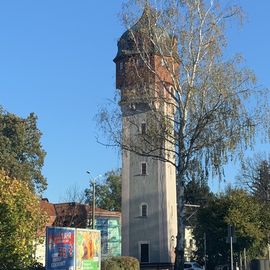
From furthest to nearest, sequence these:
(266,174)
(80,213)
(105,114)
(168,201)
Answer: (80,213)
(266,174)
(168,201)
(105,114)

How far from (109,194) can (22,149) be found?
3557 cm

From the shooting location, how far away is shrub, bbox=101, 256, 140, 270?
114ft

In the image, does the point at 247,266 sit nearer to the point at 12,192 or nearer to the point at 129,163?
the point at 129,163

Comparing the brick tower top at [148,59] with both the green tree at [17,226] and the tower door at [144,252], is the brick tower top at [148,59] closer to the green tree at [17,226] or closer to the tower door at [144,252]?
the green tree at [17,226]

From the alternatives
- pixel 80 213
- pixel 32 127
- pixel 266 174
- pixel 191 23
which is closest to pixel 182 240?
pixel 191 23

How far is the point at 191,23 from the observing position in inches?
1294

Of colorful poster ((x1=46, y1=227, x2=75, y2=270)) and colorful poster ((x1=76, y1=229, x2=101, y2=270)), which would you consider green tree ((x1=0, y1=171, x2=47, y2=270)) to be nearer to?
colorful poster ((x1=46, y1=227, x2=75, y2=270))

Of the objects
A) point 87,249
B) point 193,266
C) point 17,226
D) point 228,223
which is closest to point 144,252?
point 193,266

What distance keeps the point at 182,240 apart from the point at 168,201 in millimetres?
24442

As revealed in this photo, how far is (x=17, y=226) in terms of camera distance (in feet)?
86.7

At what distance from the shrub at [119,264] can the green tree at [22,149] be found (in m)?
31.6

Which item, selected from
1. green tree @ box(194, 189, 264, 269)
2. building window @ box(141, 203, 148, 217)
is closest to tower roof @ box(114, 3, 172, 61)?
green tree @ box(194, 189, 264, 269)

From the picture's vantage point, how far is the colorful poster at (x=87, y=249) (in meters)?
25.8

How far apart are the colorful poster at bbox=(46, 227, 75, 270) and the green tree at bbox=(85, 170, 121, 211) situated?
7420 centimetres
